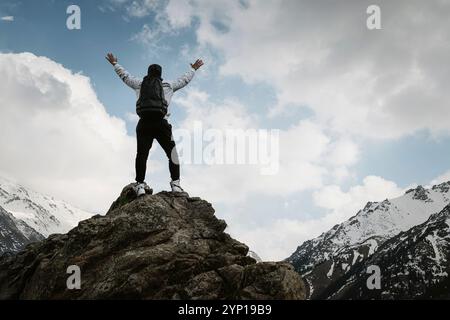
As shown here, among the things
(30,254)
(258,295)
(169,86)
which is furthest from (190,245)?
(30,254)

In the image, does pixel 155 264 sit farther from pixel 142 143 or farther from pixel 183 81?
pixel 183 81

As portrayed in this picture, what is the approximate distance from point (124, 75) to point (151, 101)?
7.26ft

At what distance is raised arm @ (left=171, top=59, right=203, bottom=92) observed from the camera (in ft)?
51.1

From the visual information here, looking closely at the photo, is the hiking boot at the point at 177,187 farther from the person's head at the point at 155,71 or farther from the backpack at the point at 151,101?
the person's head at the point at 155,71

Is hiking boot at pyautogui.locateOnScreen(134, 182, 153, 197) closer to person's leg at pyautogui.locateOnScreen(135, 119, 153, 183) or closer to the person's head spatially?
person's leg at pyautogui.locateOnScreen(135, 119, 153, 183)

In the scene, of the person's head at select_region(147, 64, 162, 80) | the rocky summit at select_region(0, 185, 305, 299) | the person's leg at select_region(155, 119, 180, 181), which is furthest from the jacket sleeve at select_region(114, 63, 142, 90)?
the rocky summit at select_region(0, 185, 305, 299)

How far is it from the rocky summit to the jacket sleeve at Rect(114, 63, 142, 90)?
3.99m

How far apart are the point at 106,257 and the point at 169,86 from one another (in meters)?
6.33

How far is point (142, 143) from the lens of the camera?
14.7 metres

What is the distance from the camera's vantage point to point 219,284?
460 inches

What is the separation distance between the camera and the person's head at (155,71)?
1495cm

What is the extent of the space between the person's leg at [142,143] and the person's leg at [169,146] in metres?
0.36
